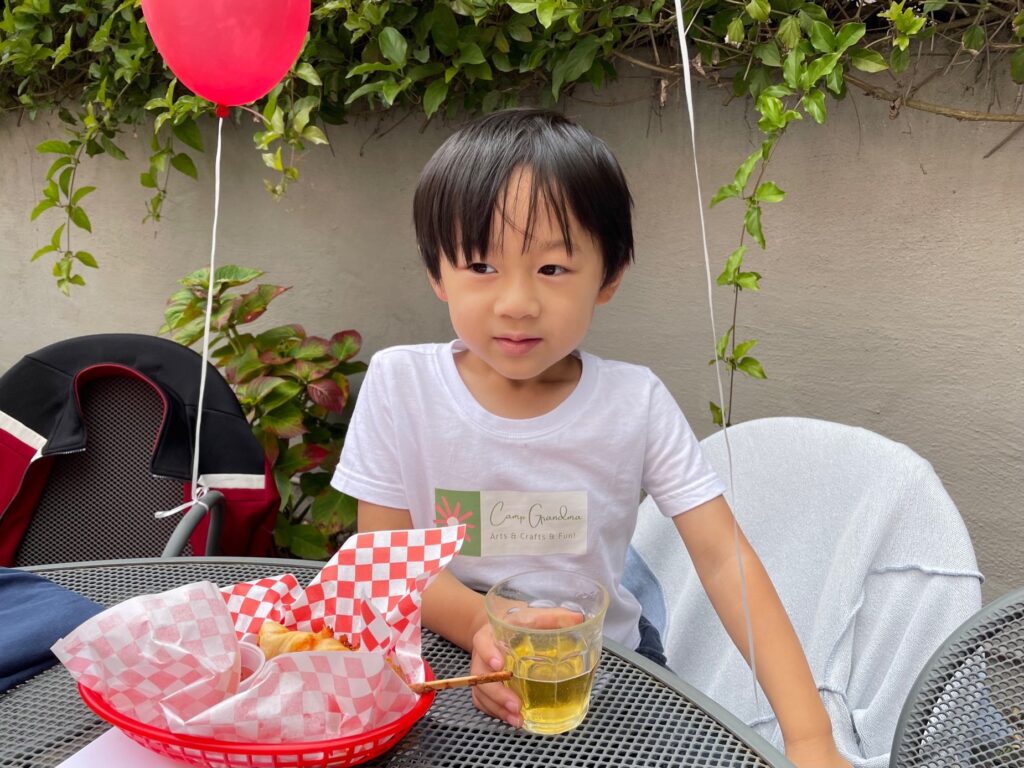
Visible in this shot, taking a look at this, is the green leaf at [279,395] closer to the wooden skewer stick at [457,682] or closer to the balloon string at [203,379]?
the balloon string at [203,379]

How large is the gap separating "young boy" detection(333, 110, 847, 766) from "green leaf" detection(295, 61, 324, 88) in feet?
3.39

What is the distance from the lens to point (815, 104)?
65.5 inches

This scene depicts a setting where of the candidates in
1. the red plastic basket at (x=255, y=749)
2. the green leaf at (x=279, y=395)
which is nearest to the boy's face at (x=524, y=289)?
the red plastic basket at (x=255, y=749)

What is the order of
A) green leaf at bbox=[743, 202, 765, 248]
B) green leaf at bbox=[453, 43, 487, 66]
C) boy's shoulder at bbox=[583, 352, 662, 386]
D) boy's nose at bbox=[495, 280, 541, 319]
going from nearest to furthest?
boy's nose at bbox=[495, 280, 541, 319] < boy's shoulder at bbox=[583, 352, 662, 386] < green leaf at bbox=[743, 202, 765, 248] < green leaf at bbox=[453, 43, 487, 66]

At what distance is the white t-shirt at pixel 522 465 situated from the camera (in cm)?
136

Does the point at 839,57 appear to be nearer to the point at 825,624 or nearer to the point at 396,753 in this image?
the point at 825,624

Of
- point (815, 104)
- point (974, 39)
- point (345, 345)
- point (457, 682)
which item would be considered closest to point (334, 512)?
point (345, 345)

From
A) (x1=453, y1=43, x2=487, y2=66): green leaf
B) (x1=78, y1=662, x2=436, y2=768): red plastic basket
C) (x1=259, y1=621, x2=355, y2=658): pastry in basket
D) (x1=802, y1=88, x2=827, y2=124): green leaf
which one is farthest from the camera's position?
(x1=453, y1=43, x2=487, y2=66): green leaf

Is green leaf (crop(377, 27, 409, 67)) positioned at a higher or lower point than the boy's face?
higher

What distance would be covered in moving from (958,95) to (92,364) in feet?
6.02

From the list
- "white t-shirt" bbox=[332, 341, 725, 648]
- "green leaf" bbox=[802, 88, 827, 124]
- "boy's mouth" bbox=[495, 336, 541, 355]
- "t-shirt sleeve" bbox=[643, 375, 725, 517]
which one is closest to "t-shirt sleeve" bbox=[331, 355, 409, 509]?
"white t-shirt" bbox=[332, 341, 725, 648]

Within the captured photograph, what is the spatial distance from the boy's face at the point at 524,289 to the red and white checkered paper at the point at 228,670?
0.39 metres

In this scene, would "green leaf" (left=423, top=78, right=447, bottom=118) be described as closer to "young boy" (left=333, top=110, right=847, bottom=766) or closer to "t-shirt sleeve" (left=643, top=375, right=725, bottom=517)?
"young boy" (left=333, top=110, right=847, bottom=766)

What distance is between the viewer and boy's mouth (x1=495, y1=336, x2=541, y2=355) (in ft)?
3.89
